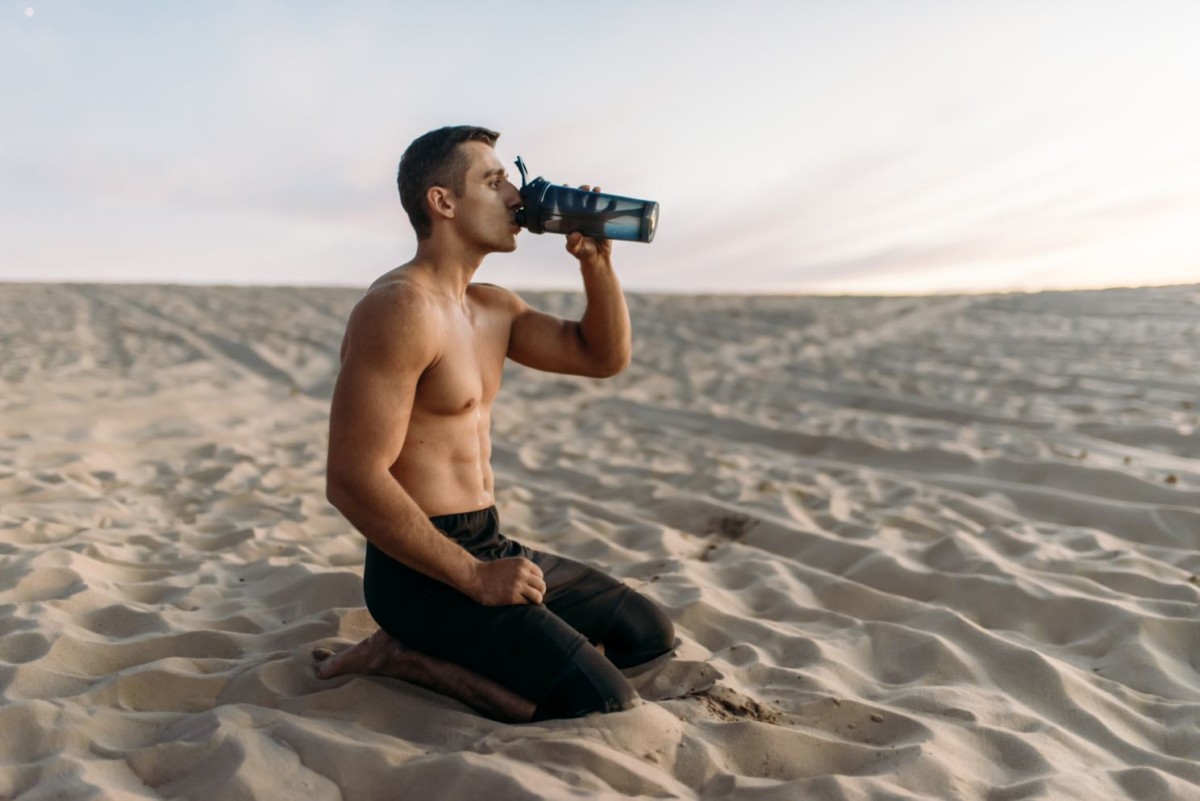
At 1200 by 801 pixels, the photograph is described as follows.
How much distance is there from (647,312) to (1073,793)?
9.89m

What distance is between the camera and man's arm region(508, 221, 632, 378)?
268 cm

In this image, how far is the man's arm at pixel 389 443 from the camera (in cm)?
220

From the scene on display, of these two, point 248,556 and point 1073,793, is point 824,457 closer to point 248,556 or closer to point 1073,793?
point 248,556

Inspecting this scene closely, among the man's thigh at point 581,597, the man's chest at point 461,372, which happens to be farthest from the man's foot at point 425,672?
the man's chest at point 461,372

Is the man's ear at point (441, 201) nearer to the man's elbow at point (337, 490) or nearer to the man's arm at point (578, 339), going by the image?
the man's arm at point (578, 339)

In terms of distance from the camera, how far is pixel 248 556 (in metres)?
3.82

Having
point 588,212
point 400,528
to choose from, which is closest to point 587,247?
point 588,212

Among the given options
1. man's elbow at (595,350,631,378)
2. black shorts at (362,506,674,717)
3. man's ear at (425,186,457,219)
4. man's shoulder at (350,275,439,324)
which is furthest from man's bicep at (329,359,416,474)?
man's elbow at (595,350,631,378)

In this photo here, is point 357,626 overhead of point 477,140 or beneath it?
beneath

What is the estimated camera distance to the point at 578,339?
2.76m

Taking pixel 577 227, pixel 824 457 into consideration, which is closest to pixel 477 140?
pixel 577 227

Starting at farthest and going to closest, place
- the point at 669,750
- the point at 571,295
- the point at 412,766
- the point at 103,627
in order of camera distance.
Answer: the point at 571,295 < the point at 103,627 < the point at 669,750 < the point at 412,766

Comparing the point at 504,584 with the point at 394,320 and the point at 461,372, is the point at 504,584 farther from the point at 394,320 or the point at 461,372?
the point at 394,320

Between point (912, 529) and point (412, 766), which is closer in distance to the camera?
point (412, 766)
